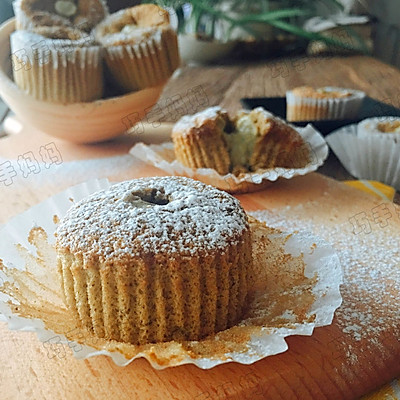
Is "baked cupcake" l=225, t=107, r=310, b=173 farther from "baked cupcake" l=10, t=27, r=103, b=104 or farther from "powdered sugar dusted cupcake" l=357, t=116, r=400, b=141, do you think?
"baked cupcake" l=10, t=27, r=103, b=104

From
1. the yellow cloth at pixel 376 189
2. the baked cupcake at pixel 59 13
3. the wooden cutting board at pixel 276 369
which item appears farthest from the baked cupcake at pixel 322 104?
the wooden cutting board at pixel 276 369

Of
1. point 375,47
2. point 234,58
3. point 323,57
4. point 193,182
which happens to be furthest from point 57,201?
point 375,47

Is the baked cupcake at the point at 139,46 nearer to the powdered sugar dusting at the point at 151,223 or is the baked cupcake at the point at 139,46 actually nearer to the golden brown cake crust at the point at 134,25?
the golden brown cake crust at the point at 134,25

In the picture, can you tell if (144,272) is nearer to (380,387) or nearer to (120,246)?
(120,246)

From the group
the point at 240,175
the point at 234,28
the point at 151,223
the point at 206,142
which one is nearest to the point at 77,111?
the point at 206,142

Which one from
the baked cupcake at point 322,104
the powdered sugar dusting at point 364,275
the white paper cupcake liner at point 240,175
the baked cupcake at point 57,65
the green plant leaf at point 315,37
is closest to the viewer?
the powdered sugar dusting at point 364,275

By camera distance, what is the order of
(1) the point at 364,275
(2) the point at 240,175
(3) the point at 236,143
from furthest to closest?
(3) the point at 236,143 < (2) the point at 240,175 < (1) the point at 364,275

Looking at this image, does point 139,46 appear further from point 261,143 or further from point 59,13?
point 261,143
